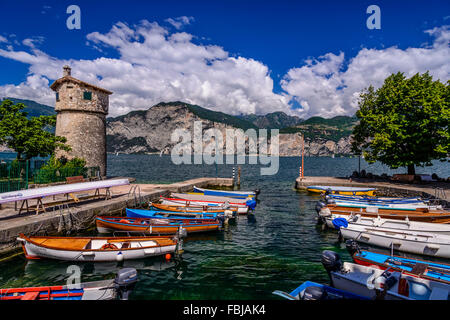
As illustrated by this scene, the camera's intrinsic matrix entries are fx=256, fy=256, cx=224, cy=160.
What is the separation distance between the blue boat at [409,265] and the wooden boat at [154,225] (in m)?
9.32

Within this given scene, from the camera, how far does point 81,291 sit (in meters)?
7.98

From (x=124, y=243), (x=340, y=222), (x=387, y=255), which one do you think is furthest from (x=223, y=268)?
(x=340, y=222)

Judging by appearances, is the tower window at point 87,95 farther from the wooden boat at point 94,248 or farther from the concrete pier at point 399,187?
the concrete pier at point 399,187

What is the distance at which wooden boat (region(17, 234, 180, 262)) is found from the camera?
39.9 feet

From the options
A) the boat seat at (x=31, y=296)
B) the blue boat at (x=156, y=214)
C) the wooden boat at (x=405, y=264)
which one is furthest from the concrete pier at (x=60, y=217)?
the wooden boat at (x=405, y=264)

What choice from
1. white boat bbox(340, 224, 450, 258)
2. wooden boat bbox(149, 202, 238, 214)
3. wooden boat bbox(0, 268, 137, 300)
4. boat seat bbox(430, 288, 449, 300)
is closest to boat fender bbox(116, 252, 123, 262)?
wooden boat bbox(0, 268, 137, 300)

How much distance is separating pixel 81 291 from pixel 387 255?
39.5ft

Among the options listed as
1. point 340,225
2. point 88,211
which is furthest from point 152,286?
point 340,225

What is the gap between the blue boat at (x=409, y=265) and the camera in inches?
349

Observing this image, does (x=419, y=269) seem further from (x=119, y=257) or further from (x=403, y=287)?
(x=119, y=257)

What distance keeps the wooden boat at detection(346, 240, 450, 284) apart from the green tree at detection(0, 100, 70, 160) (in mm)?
30147
